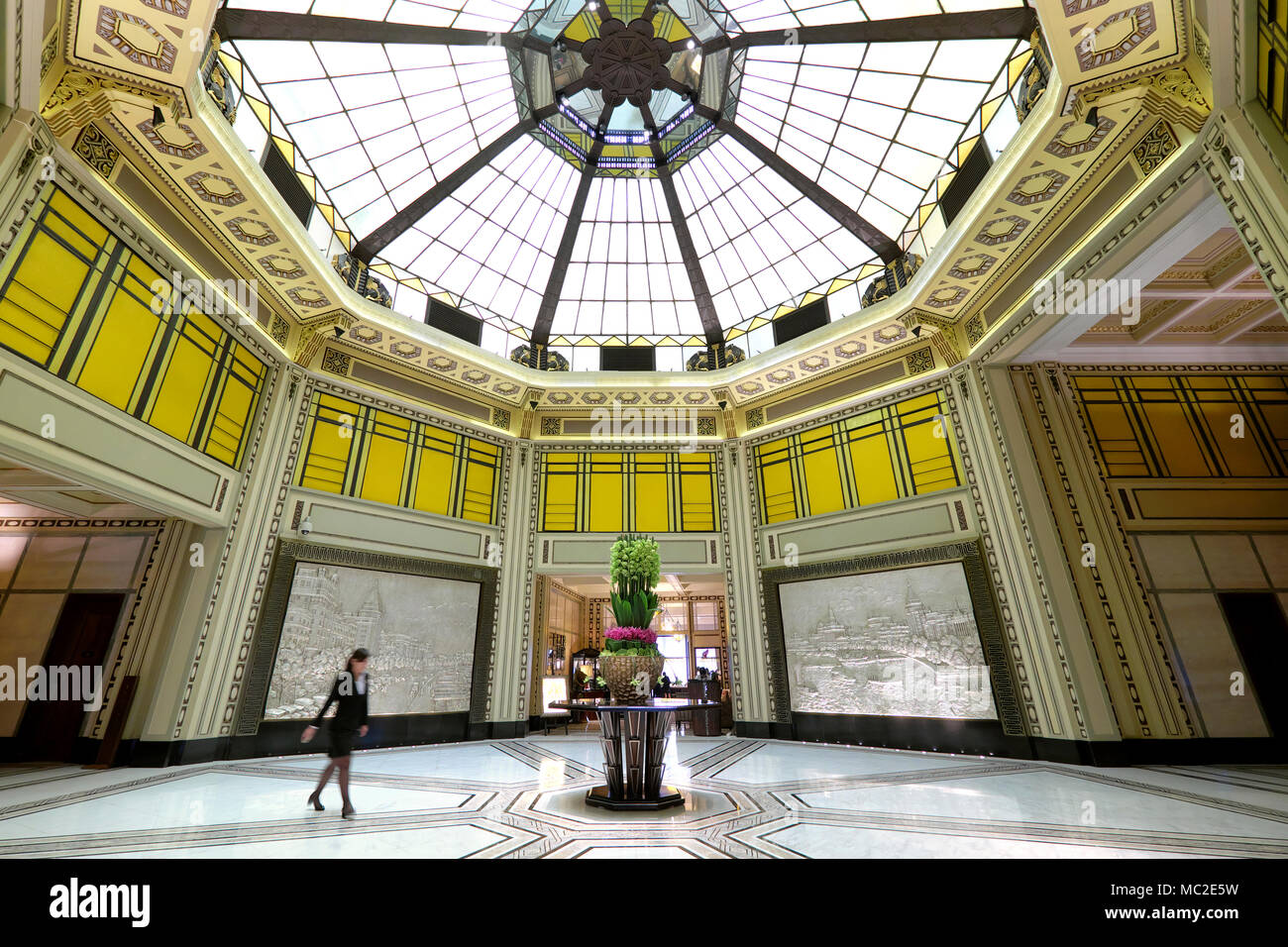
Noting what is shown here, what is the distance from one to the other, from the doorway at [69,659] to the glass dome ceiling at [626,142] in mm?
5869

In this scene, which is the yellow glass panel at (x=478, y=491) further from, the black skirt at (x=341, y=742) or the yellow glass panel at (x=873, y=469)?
the yellow glass panel at (x=873, y=469)

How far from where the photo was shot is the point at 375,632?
8.41 m

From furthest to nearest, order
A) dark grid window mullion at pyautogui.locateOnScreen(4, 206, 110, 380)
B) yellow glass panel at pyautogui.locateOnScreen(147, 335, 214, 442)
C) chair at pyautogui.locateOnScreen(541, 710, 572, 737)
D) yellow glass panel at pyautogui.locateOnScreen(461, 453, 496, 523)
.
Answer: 1. chair at pyautogui.locateOnScreen(541, 710, 572, 737)
2. yellow glass panel at pyautogui.locateOnScreen(461, 453, 496, 523)
3. yellow glass panel at pyautogui.locateOnScreen(147, 335, 214, 442)
4. dark grid window mullion at pyautogui.locateOnScreen(4, 206, 110, 380)

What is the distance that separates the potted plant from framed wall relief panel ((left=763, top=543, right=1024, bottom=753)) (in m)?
5.36

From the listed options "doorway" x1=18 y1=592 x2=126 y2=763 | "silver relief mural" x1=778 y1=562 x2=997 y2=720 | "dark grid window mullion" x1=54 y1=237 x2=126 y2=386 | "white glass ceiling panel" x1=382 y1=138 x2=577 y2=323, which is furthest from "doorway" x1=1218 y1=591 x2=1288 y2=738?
"doorway" x1=18 y1=592 x2=126 y2=763

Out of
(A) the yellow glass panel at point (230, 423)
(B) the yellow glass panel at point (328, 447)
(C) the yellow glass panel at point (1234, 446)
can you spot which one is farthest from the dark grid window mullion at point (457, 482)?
(C) the yellow glass panel at point (1234, 446)

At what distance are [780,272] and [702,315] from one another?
167 cm

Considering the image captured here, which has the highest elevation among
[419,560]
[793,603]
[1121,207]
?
[1121,207]

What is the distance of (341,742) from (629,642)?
7.36ft

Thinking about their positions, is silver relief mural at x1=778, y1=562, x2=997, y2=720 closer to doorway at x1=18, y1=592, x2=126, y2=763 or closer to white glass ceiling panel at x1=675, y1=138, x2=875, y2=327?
white glass ceiling panel at x1=675, y1=138, x2=875, y2=327

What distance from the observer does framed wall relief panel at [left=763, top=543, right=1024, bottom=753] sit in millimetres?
7492
